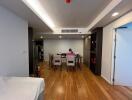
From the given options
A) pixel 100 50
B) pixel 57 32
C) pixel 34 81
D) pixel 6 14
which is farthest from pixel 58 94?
pixel 57 32

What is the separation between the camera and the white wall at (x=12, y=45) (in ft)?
9.23

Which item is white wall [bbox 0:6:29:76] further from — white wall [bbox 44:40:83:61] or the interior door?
white wall [bbox 44:40:83:61]

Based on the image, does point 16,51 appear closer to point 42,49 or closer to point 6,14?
point 6,14

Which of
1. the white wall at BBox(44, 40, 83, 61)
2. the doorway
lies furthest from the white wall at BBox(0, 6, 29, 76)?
the white wall at BBox(44, 40, 83, 61)

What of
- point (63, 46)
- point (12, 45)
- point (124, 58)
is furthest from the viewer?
point (63, 46)

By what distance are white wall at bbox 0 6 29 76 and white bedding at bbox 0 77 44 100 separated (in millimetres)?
776

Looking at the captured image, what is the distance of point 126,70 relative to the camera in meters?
4.27

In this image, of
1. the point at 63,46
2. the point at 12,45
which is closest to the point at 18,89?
the point at 12,45

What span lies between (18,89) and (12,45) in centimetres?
175

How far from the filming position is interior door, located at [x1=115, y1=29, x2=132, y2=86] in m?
4.23

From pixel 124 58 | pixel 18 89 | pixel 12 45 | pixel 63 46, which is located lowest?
pixel 18 89

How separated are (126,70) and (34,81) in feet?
11.3

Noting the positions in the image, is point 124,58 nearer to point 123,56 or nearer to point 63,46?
point 123,56

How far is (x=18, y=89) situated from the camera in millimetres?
1868
